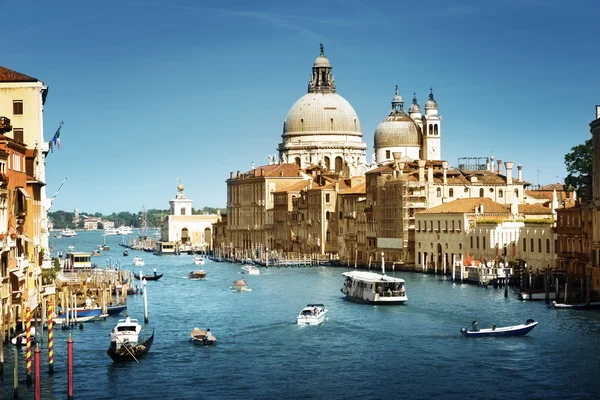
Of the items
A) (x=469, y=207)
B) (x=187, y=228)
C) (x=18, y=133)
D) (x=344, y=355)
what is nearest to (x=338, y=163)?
(x=187, y=228)

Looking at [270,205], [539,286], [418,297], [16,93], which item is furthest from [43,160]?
[270,205]

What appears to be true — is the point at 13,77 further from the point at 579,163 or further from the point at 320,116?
the point at 320,116

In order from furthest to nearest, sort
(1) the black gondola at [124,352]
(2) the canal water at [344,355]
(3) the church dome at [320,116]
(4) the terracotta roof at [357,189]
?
(3) the church dome at [320,116], (4) the terracotta roof at [357,189], (1) the black gondola at [124,352], (2) the canal water at [344,355]

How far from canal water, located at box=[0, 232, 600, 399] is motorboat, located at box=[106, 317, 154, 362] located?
37cm

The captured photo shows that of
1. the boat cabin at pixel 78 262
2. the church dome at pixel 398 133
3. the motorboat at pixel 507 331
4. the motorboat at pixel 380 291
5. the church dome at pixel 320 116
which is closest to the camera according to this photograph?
the motorboat at pixel 507 331

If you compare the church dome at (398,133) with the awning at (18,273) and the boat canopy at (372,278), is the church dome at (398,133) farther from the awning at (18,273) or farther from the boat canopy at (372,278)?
the awning at (18,273)

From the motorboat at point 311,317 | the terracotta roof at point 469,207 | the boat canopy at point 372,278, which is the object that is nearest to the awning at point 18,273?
the motorboat at point 311,317

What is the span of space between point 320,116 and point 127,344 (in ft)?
311

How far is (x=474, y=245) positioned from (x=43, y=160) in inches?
1185

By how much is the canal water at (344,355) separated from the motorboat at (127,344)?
366 mm

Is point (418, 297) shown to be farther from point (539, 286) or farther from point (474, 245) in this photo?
point (474, 245)

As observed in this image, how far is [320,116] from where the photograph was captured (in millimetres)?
131875

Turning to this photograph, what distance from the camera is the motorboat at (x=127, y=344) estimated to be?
37906 mm

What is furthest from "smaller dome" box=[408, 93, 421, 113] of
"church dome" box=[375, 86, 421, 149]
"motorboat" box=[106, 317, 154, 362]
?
"motorboat" box=[106, 317, 154, 362]
